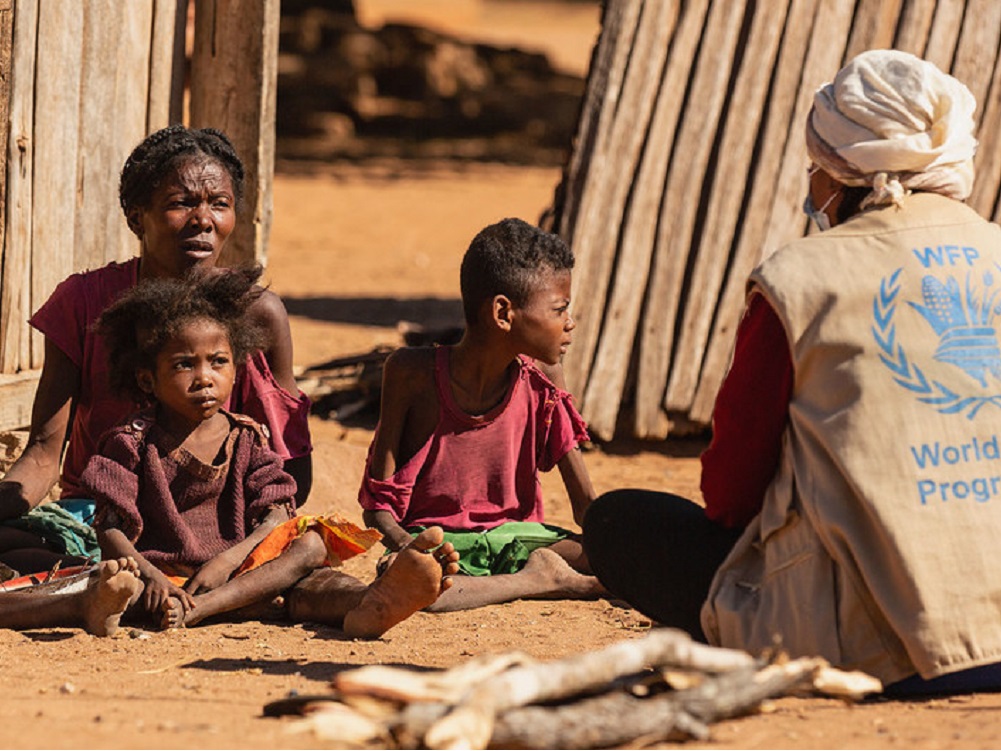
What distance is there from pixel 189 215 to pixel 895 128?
87.1 inches

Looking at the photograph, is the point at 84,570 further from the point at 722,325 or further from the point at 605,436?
the point at 722,325

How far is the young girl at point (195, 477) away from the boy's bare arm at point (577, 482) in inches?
30.9

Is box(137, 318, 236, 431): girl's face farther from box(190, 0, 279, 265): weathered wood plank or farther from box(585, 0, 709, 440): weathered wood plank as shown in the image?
box(585, 0, 709, 440): weathered wood plank

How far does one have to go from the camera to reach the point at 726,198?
7344 millimetres

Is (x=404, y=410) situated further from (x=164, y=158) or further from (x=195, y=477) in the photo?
(x=164, y=158)

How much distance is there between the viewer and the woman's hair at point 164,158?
4.84 meters

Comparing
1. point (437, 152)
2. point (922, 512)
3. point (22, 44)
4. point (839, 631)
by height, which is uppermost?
point (22, 44)

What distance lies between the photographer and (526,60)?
23.3 meters

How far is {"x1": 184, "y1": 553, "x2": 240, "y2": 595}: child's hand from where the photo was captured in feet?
14.8

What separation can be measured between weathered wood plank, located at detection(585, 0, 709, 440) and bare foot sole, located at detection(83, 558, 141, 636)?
3.34 meters

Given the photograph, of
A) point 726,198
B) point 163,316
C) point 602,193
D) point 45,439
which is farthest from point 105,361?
point 726,198

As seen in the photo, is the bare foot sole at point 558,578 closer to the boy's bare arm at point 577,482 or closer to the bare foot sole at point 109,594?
the boy's bare arm at point 577,482

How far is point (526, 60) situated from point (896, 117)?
66.1 ft

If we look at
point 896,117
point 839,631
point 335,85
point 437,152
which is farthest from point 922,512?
point 335,85
